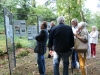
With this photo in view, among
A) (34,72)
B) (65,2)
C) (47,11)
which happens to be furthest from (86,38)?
(47,11)

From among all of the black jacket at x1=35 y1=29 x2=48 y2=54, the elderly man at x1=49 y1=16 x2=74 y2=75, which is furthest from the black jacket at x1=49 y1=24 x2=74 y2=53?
the black jacket at x1=35 y1=29 x2=48 y2=54

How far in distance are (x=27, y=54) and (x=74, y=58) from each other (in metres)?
4.69

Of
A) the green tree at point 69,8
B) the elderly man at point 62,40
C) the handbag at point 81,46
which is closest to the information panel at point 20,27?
the elderly man at point 62,40

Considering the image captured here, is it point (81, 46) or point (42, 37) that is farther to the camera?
point (42, 37)

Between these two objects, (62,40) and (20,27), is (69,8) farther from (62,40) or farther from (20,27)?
(62,40)

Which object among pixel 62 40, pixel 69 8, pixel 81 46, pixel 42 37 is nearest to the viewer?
pixel 62 40

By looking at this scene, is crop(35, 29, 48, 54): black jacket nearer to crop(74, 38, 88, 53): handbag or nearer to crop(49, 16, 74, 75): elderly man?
crop(49, 16, 74, 75): elderly man

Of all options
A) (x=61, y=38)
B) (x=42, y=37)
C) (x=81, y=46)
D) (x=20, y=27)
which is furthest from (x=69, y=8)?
(x=61, y=38)

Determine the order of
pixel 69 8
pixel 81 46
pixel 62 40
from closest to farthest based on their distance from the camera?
pixel 62 40, pixel 81 46, pixel 69 8

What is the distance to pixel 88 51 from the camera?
212 inches

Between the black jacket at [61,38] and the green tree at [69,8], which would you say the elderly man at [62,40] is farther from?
the green tree at [69,8]

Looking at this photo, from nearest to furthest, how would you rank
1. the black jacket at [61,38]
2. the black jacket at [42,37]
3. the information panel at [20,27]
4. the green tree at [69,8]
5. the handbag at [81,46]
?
1. the black jacket at [61,38]
2. the handbag at [81,46]
3. the black jacket at [42,37]
4. the information panel at [20,27]
5. the green tree at [69,8]

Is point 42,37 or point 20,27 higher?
point 20,27

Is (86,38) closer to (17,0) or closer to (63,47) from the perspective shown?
(63,47)
